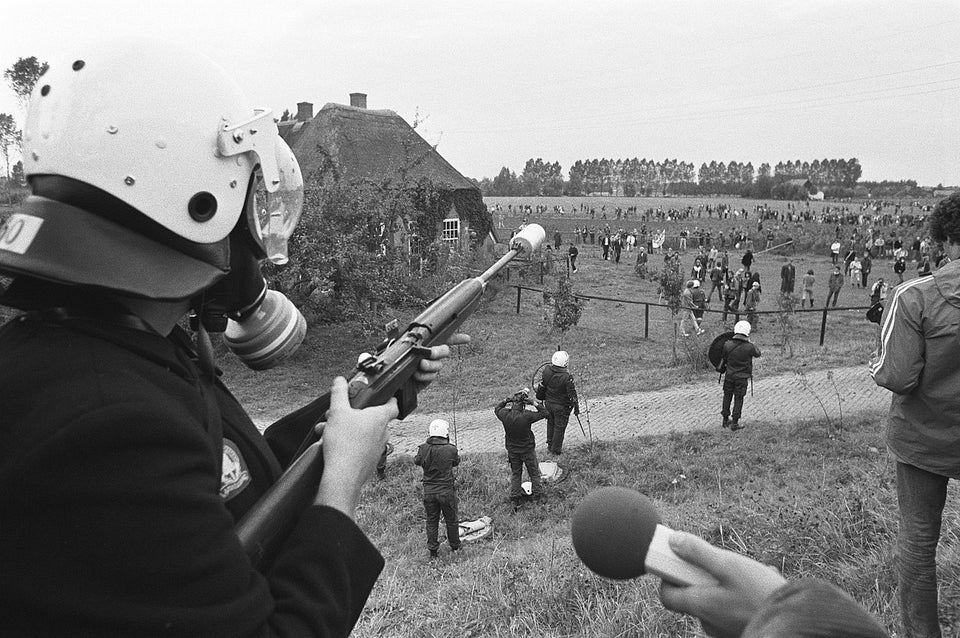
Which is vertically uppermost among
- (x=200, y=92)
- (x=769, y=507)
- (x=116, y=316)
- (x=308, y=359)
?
(x=200, y=92)

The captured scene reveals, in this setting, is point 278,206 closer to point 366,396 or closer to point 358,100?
point 366,396

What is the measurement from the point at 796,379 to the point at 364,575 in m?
13.2

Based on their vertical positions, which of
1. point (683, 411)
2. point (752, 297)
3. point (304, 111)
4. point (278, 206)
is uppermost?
point (304, 111)

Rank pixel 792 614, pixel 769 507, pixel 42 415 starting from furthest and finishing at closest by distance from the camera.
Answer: pixel 769 507, pixel 42 415, pixel 792 614

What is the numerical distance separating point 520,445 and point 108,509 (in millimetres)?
8291

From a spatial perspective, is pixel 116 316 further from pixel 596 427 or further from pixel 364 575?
pixel 596 427

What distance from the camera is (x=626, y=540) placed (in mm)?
1322

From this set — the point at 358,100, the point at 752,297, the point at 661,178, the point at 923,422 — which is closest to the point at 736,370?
the point at 923,422

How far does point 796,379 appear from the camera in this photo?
Answer: 1309cm


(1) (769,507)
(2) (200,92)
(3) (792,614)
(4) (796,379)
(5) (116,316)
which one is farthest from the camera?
(4) (796,379)

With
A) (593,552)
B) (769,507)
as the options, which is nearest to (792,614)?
(593,552)

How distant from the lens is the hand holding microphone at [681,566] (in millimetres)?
1104

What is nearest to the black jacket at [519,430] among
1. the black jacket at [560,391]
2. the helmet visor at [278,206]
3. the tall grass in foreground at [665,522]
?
the tall grass in foreground at [665,522]

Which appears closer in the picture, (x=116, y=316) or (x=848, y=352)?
(x=116, y=316)
